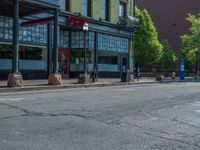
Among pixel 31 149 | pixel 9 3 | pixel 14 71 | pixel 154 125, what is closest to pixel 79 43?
pixel 9 3

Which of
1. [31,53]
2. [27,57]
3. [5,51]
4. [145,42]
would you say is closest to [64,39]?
[31,53]

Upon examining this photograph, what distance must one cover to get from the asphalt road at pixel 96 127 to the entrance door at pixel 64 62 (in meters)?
19.5

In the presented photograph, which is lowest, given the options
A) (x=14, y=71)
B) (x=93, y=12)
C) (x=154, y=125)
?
(x=154, y=125)

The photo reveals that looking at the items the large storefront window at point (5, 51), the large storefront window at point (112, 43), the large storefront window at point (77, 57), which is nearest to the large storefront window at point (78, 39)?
the large storefront window at point (77, 57)

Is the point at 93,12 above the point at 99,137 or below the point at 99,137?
above

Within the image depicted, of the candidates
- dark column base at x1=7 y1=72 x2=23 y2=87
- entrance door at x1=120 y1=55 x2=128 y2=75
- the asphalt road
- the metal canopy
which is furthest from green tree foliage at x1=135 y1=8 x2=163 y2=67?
the asphalt road

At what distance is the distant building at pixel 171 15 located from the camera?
82531 millimetres

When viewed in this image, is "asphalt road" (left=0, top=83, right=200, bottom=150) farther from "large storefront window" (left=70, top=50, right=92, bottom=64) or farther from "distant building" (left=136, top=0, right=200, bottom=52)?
"distant building" (left=136, top=0, right=200, bottom=52)

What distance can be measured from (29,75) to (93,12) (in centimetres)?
906

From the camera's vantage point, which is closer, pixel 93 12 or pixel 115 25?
pixel 93 12

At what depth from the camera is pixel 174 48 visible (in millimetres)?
84188

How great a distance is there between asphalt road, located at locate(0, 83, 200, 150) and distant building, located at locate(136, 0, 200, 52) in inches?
2794

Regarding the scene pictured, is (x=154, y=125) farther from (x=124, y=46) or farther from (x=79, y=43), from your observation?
(x=124, y=46)

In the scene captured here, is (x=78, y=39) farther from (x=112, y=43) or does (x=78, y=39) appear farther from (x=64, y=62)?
(x=112, y=43)
